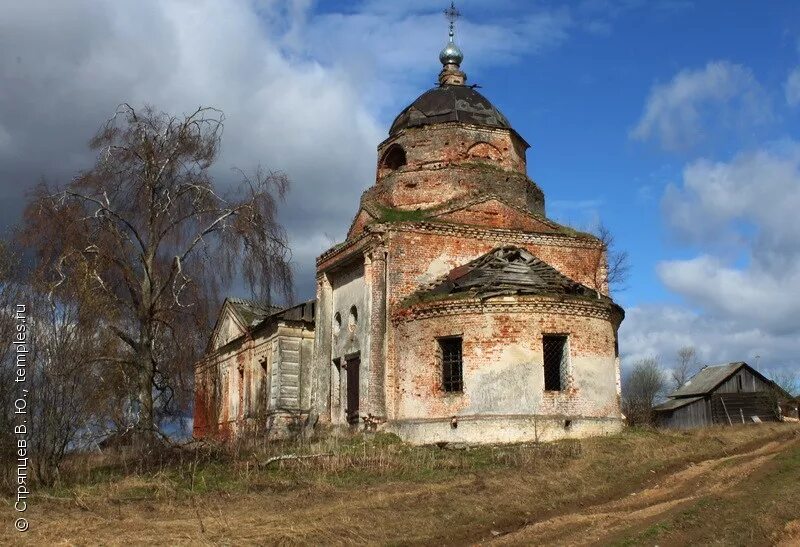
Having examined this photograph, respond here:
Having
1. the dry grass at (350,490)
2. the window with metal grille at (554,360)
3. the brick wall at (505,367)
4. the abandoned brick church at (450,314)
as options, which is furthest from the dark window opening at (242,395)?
the window with metal grille at (554,360)

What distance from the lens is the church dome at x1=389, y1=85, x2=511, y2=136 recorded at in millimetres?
25828

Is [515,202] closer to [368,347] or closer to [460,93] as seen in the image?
[460,93]

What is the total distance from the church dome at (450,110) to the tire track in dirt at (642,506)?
13.6 metres

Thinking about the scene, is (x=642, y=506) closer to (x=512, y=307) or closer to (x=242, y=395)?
(x=512, y=307)

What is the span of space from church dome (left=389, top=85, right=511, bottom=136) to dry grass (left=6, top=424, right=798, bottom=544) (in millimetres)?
11091

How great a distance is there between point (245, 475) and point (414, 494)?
3.92m

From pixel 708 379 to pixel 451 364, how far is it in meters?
21.6

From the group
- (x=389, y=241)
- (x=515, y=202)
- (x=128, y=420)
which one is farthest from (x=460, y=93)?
(x=128, y=420)

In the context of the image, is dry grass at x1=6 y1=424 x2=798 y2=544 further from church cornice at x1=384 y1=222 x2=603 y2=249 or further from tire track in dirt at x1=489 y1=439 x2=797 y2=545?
church cornice at x1=384 y1=222 x2=603 y2=249

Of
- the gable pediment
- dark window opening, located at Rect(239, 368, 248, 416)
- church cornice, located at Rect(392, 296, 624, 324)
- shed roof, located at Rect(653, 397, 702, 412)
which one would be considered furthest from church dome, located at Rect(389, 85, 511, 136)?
shed roof, located at Rect(653, 397, 702, 412)

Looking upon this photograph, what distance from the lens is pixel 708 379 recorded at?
37188 mm

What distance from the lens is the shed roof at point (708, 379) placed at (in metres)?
36.0

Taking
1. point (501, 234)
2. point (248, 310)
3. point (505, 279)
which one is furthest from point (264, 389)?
point (505, 279)

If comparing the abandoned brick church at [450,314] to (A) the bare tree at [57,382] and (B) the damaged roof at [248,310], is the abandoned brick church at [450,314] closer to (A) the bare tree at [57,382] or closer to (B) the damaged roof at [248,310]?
(B) the damaged roof at [248,310]
